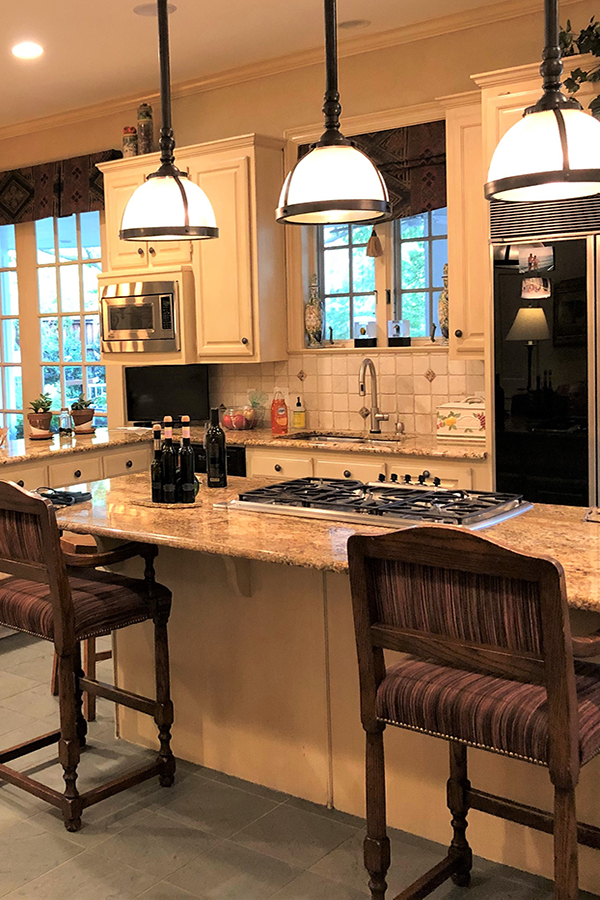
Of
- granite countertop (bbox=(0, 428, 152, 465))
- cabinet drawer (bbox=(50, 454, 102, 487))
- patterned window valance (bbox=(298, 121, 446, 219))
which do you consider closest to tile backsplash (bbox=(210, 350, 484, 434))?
granite countertop (bbox=(0, 428, 152, 465))

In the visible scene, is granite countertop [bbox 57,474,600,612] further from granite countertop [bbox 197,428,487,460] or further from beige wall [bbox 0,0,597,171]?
beige wall [bbox 0,0,597,171]

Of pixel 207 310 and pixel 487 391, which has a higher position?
pixel 207 310

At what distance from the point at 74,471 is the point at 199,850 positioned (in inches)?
104

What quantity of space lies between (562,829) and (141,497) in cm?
193

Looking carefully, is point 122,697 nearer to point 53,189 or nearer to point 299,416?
point 299,416

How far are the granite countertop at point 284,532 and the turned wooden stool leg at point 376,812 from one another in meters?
0.41

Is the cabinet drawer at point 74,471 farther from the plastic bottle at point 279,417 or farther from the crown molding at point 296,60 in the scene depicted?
the crown molding at point 296,60

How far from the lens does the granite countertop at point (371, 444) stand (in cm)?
436

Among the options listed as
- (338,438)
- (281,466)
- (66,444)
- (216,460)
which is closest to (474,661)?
(216,460)

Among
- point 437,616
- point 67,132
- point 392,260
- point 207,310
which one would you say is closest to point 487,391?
point 392,260

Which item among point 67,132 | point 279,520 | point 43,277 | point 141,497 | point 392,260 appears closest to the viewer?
point 279,520

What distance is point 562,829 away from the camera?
1.78 metres

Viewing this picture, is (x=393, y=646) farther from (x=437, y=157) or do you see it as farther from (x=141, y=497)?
(x=437, y=157)

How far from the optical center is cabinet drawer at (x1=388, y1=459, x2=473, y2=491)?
4332 mm
